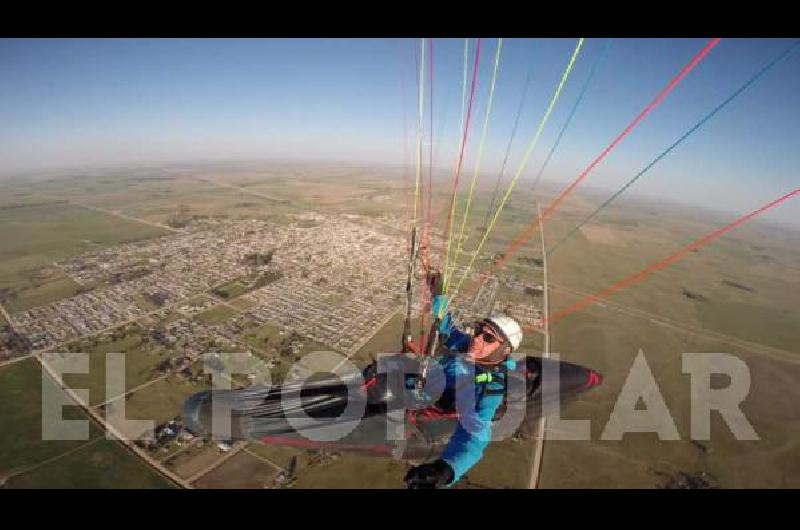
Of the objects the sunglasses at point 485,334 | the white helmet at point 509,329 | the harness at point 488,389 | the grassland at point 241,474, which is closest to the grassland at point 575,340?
the grassland at point 241,474

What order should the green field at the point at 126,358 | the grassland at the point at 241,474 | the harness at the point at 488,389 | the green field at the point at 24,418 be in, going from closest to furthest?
the harness at the point at 488,389 < the grassland at the point at 241,474 < the green field at the point at 24,418 < the green field at the point at 126,358

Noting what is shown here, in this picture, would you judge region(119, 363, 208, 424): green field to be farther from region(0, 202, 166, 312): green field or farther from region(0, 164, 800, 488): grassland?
region(0, 202, 166, 312): green field

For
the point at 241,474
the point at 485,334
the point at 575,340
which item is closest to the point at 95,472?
the point at 241,474

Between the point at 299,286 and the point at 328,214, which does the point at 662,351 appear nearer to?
the point at 299,286

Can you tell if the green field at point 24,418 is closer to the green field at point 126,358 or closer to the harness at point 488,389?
the green field at point 126,358

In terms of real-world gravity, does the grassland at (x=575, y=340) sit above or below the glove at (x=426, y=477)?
below

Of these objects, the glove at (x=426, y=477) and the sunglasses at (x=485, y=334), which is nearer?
the glove at (x=426, y=477)

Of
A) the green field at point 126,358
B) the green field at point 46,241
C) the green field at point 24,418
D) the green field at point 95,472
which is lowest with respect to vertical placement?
the green field at point 95,472
